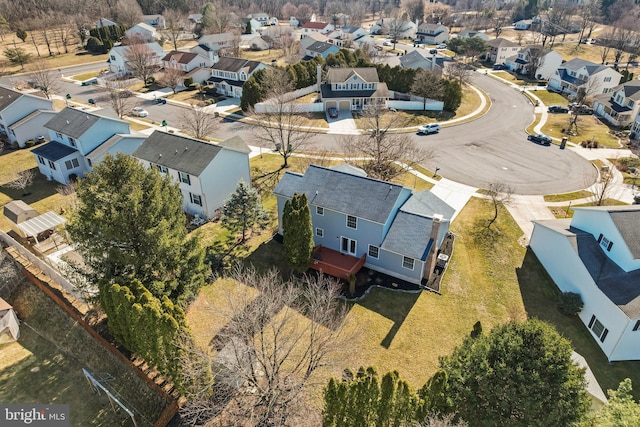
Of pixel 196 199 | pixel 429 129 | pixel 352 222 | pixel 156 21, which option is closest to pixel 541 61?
pixel 429 129

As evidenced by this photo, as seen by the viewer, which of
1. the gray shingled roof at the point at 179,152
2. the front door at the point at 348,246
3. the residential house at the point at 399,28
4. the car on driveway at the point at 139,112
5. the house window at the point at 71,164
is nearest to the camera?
the front door at the point at 348,246

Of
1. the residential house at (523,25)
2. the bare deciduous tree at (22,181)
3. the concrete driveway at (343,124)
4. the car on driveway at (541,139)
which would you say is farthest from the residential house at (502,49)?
the bare deciduous tree at (22,181)

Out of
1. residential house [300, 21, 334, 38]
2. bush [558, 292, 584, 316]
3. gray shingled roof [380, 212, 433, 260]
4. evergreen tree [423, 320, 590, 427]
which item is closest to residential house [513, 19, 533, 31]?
residential house [300, 21, 334, 38]

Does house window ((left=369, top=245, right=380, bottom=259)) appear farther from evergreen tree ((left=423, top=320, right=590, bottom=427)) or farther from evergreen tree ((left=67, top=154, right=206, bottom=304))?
evergreen tree ((left=67, top=154, right=206, bottom=304))

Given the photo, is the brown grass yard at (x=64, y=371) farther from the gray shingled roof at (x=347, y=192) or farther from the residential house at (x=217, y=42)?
the residential house at (x=217, y=42)

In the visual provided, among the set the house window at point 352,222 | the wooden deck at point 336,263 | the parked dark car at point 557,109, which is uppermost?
the house window at point 352,222

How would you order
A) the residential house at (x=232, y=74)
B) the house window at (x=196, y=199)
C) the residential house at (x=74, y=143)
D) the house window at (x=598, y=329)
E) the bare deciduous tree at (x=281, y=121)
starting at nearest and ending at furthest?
the house window at (x=598, y=329), the house window at (x=196, y=199), the residential house at (x=74, y=143), the bare deciduous tree at (x=281, y=121), the residential house at (x=232, y=74)

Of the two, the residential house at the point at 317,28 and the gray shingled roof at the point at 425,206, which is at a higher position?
the residential house at the point at 317,28
